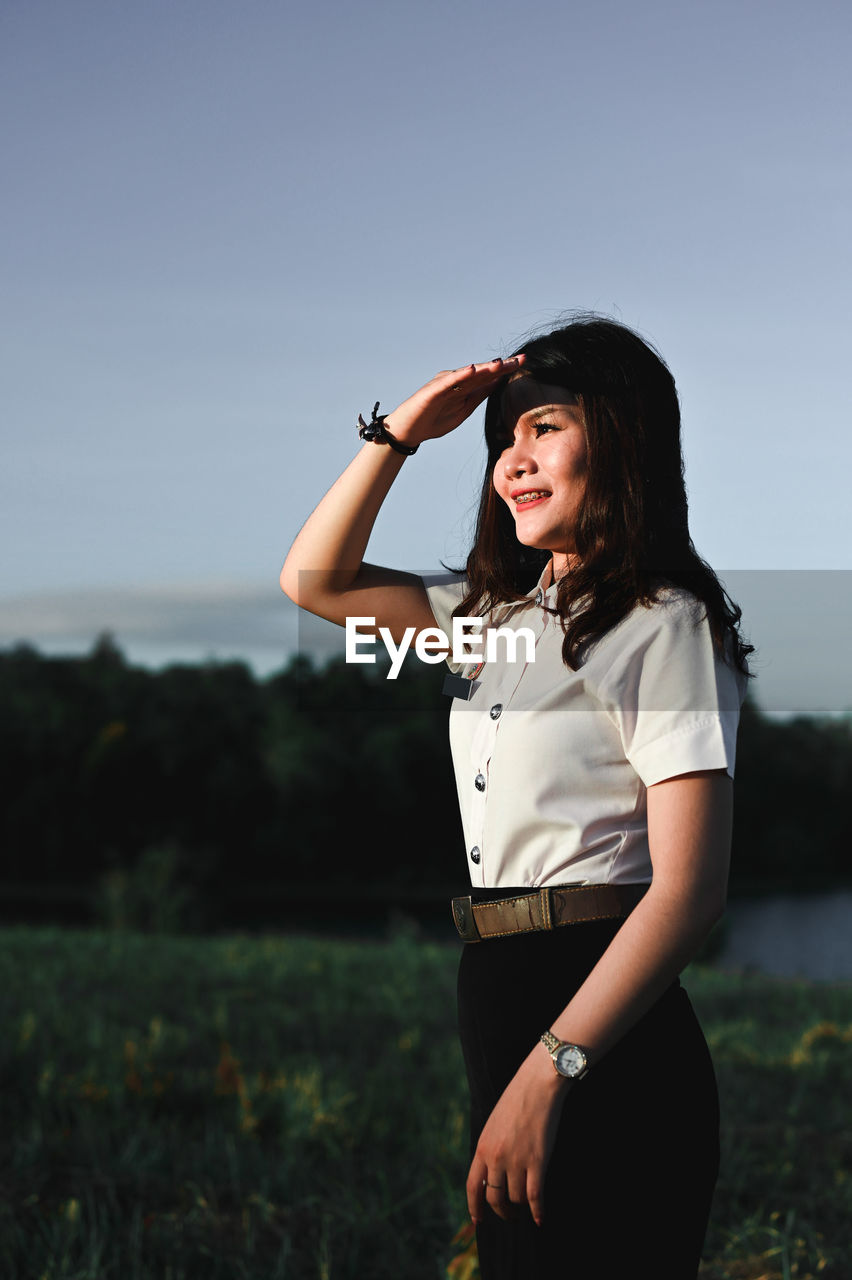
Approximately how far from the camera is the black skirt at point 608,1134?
1.40 meters

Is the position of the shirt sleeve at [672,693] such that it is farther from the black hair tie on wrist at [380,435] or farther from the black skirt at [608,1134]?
the black hair tie on wrist at [380,435]

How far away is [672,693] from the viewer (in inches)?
53.5

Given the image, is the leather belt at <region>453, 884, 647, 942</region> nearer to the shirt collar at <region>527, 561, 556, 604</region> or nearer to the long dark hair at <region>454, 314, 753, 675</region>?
the long dark hair at <region>454, 314, 753, 675</region>

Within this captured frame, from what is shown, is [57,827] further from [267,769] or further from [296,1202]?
[296,1202]

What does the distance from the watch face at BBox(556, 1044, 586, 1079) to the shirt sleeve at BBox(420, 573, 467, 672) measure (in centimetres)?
69

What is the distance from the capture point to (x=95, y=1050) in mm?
4680

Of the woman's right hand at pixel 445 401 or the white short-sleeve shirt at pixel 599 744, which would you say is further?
the woman's right hand at pixel 445 401

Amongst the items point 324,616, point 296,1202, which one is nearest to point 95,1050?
point 296,1202

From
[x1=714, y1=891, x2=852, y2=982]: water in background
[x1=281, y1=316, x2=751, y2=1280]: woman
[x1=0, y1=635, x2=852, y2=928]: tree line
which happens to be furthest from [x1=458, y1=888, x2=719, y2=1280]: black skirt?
[x1=0, y1=635, x2=852, y2=928]: tree line

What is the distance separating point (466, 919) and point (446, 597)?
0.56m

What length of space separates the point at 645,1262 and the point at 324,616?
1.05 meters

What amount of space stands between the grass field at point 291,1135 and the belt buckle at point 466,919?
1.46m

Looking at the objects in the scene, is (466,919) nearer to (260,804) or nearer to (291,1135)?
(291,1135)
